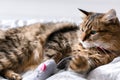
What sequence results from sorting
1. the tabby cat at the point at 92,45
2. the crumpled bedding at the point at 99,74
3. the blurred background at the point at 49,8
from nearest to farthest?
the crumpled bedding at the point at 99,74
the tabby cat at the point at 92,45
the blurred background at the point at 49,8

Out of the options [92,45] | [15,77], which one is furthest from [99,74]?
[15,77]

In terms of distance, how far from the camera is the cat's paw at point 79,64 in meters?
1.60

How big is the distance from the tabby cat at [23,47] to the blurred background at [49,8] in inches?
28.7

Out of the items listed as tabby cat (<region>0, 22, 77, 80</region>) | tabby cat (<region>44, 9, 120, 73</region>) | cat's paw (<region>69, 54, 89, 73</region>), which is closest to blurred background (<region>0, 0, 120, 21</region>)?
tabby cat (<region>0, 22, 77, 80</region>)

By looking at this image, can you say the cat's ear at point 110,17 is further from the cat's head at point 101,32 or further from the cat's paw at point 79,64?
the cat's paw at point 79,64

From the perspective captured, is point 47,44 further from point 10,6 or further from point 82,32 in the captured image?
point 10,6

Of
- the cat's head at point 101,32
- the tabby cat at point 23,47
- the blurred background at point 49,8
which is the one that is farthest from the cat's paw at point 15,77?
the blurred background at point 49,8

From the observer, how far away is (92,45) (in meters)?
1.72

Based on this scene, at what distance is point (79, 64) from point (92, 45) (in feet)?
0.54

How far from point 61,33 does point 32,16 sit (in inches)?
35.6

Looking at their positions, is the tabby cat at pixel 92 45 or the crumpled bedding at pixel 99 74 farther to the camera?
the tabby cat at pixel 92 45

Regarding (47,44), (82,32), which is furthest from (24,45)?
(82,32)

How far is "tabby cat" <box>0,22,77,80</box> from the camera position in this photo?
1.72m

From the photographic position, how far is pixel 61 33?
192cm
